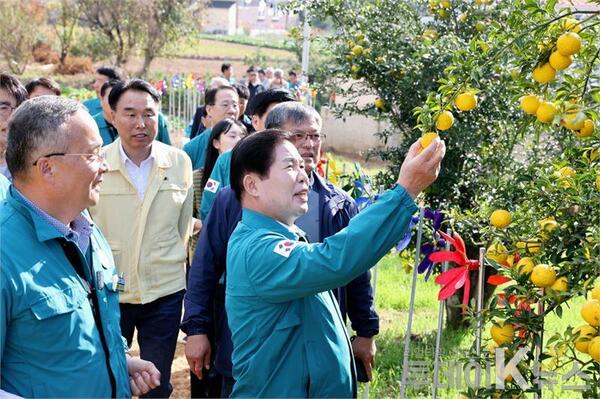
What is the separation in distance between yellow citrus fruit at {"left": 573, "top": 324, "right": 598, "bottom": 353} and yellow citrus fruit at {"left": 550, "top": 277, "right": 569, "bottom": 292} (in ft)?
0.42

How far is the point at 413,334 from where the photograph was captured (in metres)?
5.82

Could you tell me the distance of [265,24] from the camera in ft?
251

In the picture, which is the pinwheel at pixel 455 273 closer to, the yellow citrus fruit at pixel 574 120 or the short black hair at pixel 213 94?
the yellow citrus fruit at pixel 574 120

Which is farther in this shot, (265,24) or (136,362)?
(265,24)

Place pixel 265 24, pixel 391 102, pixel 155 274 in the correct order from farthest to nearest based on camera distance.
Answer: pixel 265 24, pixel 391 102, pixel 155 274

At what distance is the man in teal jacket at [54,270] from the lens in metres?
2.26

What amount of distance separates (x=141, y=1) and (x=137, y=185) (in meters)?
25.6

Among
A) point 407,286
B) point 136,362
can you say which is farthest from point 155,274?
point 407,286

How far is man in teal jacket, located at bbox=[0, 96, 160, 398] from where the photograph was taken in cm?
226

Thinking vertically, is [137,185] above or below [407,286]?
above

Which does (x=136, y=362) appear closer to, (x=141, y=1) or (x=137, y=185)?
(x=137, y=185)

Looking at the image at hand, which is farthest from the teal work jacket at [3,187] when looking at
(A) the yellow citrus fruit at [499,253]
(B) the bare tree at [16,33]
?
(B) the bare tree at [16,33]

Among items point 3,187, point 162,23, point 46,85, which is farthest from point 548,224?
point 162,23

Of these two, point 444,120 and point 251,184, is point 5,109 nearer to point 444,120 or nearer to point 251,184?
point 251,184
